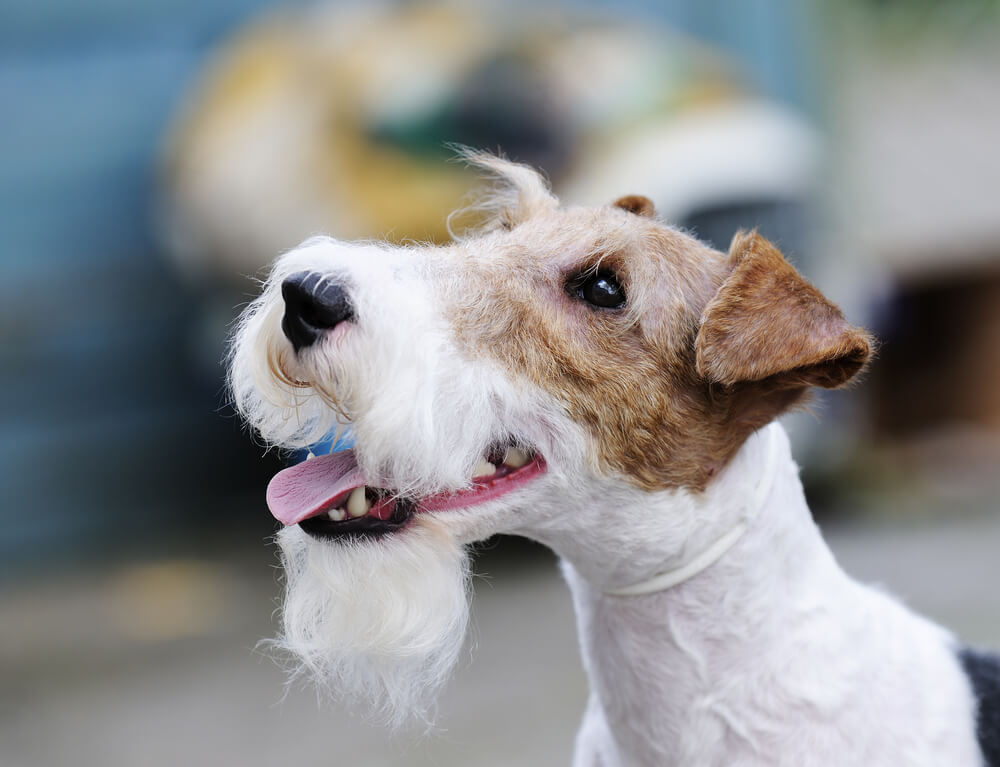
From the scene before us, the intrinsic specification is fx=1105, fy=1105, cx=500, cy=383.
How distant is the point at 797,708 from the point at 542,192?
1024 mm

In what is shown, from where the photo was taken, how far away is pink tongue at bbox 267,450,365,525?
5.48ft

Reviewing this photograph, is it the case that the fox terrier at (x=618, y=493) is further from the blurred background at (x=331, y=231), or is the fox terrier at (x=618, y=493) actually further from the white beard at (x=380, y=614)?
the blurred background at (x=331, y=231)

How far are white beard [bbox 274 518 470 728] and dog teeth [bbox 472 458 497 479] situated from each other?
10 cm

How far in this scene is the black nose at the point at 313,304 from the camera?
1.55m

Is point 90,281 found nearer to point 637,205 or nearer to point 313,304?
point 637,205

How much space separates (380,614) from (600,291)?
626mm

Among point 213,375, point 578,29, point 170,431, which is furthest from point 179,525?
point 578,29

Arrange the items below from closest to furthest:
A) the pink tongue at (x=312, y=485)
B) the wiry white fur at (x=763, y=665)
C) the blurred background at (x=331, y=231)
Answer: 1. the pink tongue at (x=312, y=485)
2. the wiry white fur at (x=763, y=665)
3. the blurred background at (x=331, y=231)

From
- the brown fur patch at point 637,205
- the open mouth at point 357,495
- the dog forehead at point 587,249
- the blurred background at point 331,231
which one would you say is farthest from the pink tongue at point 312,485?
the blurred background at point 331,231

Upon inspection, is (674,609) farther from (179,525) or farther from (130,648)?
(179,525)

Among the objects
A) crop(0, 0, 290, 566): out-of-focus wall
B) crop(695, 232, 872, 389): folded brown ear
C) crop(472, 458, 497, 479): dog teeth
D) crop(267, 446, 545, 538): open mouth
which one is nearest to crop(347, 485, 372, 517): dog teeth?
crop(267, 446, 545, 538): open mouth

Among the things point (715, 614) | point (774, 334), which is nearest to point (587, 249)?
point (774, 334)

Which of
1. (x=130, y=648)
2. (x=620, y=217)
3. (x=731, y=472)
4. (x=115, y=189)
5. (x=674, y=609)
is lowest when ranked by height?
(x=674, y=609)

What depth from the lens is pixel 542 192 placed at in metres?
2.10
